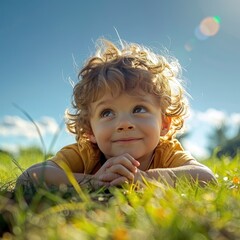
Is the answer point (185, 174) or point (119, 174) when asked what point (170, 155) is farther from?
point (119, 174)

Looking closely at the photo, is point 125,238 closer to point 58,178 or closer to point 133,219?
point 133,219

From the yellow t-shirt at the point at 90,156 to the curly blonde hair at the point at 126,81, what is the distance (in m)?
0.27

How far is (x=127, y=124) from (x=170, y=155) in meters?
0.72

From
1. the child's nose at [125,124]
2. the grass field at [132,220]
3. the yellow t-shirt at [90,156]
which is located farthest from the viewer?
the yellow t-shirt at [90,156]

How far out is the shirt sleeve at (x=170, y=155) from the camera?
4.02 metres

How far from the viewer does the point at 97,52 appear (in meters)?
5.02

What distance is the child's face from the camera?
12.5 ft

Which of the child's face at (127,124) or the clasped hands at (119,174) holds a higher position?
the child's face at (127,124)

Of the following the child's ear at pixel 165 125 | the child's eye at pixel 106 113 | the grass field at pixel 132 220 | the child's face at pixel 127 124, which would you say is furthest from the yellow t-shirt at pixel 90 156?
the grass field at pixel 132 220

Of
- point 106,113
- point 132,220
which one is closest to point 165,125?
point 106,113

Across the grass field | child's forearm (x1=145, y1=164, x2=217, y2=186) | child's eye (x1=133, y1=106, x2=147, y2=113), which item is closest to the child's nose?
child's eye (x1=133, y1=106, x2=147, y2=113)

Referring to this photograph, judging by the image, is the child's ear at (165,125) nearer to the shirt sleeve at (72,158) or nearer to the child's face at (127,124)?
the child's face at (127,124)

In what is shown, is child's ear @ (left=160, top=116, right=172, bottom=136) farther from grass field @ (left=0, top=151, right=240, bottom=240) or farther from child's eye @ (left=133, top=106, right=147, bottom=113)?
grass field @ (left=0, top=151, right=240, bottom=240)

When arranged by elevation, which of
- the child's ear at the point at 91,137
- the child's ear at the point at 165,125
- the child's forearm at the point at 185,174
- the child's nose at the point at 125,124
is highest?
the child's ear at the point at 165,125
